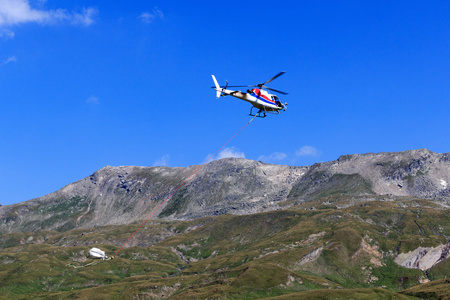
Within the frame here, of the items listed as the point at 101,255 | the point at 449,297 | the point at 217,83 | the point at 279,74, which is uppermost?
the point at 217,83

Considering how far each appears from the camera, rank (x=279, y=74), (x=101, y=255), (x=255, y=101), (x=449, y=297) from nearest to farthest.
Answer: (x=279, y=74) → (x=255, y=101) → (x=101, y=255) → (x=449, y=297)

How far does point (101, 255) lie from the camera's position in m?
127

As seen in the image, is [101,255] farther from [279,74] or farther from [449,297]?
[449,297]

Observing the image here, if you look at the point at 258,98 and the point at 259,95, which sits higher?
the point at 259,95

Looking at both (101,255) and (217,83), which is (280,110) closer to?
(217,83)

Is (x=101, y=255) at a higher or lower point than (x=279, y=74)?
lower

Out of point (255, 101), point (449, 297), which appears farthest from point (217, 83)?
point (449, 297)

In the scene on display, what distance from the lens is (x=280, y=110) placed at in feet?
370

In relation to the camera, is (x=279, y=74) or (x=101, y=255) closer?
(x=279, y=74)

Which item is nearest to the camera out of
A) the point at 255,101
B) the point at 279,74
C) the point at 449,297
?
the point at 279,74

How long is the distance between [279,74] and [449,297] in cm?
15293

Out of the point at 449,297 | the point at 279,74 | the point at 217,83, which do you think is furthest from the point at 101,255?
the point at 449,297

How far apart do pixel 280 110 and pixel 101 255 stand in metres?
59.3

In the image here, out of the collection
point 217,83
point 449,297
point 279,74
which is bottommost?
point 449,297
